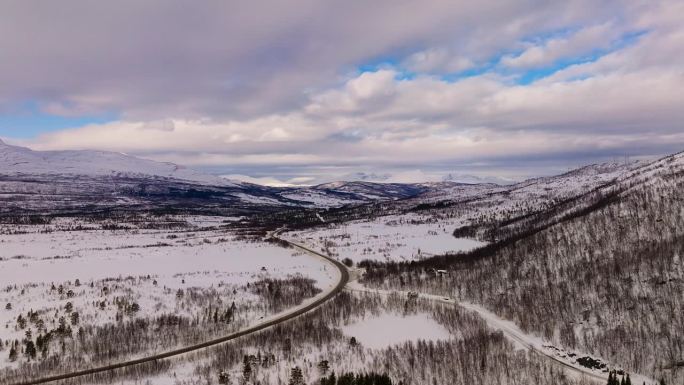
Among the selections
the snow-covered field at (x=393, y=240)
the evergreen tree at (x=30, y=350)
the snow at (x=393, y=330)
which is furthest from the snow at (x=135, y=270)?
the snow at (x=393, y=330)

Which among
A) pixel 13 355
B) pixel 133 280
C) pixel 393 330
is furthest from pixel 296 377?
pixel 133 280

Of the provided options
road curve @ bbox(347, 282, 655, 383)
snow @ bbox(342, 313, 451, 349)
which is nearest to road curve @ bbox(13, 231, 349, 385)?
road curve @ bbox(347, 282, 655, 383)

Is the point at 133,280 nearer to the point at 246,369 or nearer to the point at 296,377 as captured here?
the point at 246,369

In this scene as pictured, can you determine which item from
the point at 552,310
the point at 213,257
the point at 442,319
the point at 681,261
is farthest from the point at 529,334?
the point at 213,257

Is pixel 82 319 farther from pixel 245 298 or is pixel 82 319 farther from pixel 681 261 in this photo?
pixel 681 261

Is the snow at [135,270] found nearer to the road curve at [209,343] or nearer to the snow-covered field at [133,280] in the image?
the snow-covered field at [133,280]

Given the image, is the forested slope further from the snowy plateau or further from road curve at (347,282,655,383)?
road curve at (347,282,655,383)
